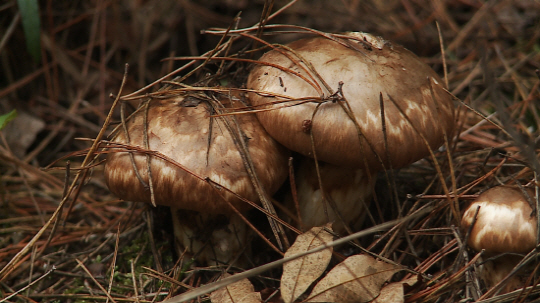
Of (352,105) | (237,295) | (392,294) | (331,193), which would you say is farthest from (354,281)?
(352,105)

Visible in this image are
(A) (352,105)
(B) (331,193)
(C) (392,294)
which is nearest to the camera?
(C) (392,294)

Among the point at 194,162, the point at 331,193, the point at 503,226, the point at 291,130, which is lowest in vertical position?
the point at 331,193

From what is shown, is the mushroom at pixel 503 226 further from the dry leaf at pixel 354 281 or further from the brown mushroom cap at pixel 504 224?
the dry leaf at pixel 354 281

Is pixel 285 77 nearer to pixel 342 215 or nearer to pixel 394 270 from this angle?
pixel 342 215

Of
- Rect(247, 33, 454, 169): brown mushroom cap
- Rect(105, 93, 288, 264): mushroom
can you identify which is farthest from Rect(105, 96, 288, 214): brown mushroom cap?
Rect(247, 33, 454, 169): brown mushroom cap

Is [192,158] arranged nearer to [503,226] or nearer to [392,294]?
[392,294]

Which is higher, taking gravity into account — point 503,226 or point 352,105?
point 352,105

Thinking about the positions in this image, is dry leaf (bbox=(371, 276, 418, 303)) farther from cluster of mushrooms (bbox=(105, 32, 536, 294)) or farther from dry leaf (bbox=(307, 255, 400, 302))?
cluster of mushrooms (bbox=(105, 32, 536, 294))
